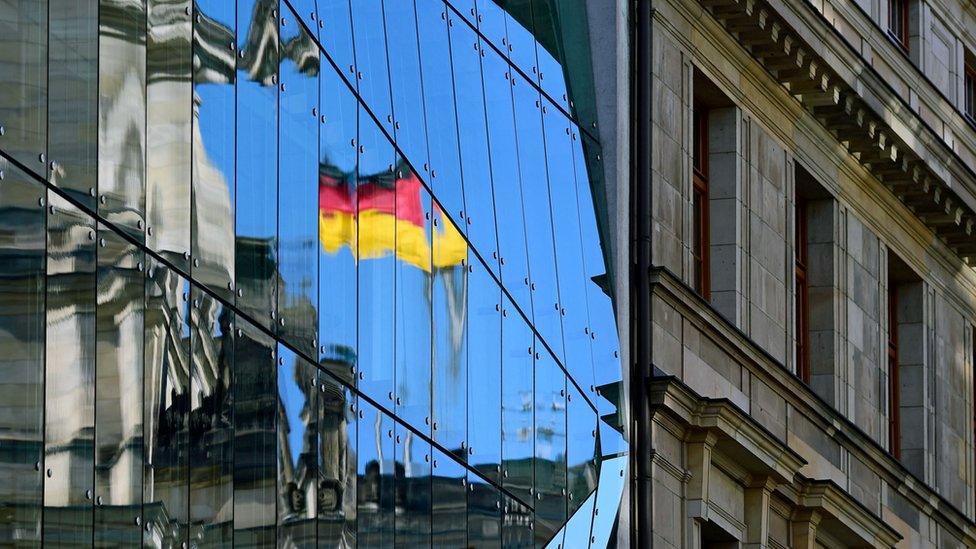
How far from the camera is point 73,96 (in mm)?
16375

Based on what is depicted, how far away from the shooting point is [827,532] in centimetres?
2984

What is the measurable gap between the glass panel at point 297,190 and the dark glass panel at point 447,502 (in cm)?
246

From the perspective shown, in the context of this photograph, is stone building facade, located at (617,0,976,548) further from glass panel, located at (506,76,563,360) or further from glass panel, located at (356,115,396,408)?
glass panel, located at (356,115,396,408)

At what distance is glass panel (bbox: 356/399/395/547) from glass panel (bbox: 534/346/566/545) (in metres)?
3.30

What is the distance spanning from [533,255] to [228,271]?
650 centimetres

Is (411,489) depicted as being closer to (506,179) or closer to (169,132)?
(506,179)

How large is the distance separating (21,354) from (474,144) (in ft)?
26.2

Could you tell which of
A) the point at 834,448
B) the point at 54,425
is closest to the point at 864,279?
the point at 834,448

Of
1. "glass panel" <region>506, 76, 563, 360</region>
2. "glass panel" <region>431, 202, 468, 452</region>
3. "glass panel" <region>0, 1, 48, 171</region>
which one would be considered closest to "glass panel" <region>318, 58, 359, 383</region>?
"glass panel" <region>431, 202, 468, 452</region>

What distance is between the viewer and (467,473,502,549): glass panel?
2195 cm

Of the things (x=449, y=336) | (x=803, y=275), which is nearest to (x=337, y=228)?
(x=449, y=336)

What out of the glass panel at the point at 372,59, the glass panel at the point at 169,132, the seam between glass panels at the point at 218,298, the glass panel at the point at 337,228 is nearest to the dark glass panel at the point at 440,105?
the glass panel at the point at 372,59

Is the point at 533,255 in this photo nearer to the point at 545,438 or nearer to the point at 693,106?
the point at 545,438

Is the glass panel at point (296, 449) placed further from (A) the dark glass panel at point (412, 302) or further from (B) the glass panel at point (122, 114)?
(B) the glass panel at point (122, 114)
